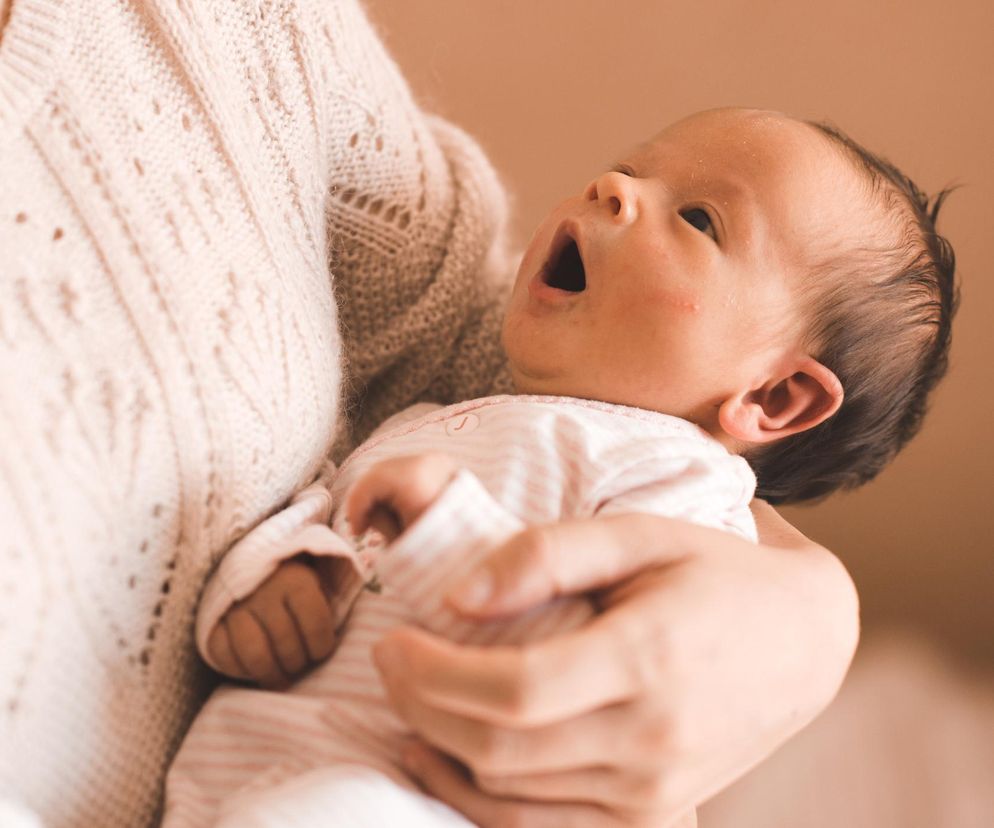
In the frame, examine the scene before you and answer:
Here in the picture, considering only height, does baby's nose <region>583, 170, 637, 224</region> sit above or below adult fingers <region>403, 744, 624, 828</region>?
above

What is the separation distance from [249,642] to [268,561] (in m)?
0.05

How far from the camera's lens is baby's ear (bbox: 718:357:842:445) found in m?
0.79

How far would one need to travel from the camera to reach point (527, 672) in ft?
1.38

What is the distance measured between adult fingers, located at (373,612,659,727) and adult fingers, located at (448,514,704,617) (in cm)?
2

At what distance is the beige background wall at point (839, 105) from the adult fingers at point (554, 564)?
102 cm

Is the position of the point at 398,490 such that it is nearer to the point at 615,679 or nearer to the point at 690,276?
the point at 615,679

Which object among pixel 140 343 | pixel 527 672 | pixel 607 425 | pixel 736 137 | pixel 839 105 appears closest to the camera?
pixel 527 672

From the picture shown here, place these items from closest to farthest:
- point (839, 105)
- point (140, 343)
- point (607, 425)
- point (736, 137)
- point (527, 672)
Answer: point (527, 672) < point (140, 343) < point (607, 425) < point (736, 137) < point (839, 105)

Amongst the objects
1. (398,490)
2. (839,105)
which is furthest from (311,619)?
(839,105)

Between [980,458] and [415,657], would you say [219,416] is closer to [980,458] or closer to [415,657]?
[415,657]

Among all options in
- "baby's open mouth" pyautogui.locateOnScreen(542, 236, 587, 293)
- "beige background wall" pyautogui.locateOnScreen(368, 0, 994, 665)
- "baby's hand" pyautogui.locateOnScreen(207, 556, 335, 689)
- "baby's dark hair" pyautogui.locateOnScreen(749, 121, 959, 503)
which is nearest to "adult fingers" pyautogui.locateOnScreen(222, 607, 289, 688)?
"baby's hand" pyautogui.locateOnScreen(207, 556, 335, 689)

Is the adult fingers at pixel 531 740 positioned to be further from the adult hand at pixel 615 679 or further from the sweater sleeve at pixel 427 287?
the sweater sleeve at pixel 427 287

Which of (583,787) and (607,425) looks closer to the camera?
(583,787)

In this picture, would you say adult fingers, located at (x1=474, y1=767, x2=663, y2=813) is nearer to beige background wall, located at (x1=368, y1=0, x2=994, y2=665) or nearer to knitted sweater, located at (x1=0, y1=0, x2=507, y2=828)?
knitted sweater, located at (x1=0, y1=0, x2=507, y2=828)
